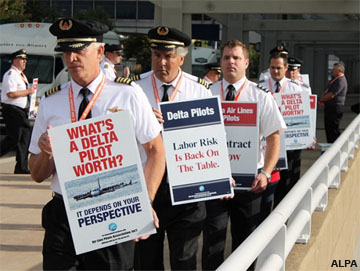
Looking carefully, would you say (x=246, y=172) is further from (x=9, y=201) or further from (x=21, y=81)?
(x=21, y=81)

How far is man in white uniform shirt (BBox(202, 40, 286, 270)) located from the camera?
255 inches

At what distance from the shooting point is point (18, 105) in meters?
14.0

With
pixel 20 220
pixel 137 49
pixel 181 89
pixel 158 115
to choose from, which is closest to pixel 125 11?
pixel 137 49

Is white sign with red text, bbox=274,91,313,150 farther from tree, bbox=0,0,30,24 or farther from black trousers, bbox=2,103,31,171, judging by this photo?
tree, bbox=0,0,30,24

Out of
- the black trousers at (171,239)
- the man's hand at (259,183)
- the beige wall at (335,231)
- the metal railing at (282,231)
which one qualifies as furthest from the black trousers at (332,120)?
the black trousers at (171,239)

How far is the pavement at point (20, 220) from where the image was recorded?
7.57m

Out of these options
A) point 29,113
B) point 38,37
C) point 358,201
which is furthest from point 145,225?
point 38,37

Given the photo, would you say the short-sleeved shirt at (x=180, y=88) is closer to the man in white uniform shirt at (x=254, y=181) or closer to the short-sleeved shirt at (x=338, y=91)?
the man in white uniform shirt at (x=254, y=181)

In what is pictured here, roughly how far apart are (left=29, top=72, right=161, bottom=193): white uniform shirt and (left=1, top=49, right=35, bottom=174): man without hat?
9.19 m

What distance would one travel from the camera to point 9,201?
10.8 meters

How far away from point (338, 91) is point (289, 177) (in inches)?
368

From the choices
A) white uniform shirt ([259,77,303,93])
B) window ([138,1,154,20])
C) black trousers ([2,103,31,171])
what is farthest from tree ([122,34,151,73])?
white uniform shirt ([259,77,303,93])

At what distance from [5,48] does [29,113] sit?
24.2 ft

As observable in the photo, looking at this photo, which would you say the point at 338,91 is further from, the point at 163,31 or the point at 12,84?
the point at 163,31
